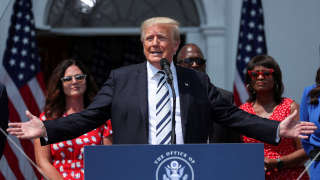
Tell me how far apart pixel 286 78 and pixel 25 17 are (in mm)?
3234

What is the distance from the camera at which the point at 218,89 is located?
4176mm

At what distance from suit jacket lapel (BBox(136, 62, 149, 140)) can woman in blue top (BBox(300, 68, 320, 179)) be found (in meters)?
1.42

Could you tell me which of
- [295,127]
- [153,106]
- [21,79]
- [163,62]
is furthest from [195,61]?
[21,79]

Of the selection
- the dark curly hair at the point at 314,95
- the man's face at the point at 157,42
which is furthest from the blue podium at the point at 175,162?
the dark curly hair at the point at 314,95

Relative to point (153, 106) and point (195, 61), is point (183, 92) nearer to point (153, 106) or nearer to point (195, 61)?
point (153, 106)

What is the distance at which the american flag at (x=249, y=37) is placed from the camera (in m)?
6.07

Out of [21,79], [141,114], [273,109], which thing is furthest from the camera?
[21,79]

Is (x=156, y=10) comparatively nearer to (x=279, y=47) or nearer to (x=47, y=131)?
A: (x=279, y=47)

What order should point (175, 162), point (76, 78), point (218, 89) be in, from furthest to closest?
point (76, 78) < point (218, 89) < point (175, 162)

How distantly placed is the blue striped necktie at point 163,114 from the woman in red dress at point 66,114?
48.0 inches

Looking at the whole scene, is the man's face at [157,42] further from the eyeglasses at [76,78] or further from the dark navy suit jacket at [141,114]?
the eyeglasses at [76,78]

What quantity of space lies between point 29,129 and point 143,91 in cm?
69

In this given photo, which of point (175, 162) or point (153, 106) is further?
point (153, 106)

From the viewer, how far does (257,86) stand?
4.34 meters
